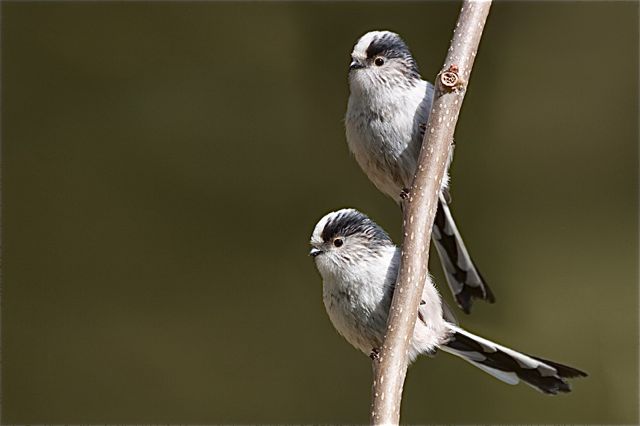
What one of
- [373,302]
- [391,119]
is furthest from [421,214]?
[391,119]

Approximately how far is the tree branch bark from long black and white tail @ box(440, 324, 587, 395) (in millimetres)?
473

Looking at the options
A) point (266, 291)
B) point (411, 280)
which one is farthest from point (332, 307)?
point (266, 291)

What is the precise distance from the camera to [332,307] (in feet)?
6.04

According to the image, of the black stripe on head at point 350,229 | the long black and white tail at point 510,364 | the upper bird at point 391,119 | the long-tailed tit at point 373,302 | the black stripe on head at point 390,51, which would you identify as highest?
the black stripe on head at point 390,51

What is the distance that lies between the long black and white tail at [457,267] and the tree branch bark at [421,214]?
0.70 meters

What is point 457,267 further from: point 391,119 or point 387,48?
point 387,48

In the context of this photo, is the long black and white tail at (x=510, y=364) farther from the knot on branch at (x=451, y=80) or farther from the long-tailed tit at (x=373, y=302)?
the knot on branch at (x=451, y=80)

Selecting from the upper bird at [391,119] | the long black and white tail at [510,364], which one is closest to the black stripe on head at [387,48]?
the upper bird at [391,119]

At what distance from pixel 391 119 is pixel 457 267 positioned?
0.39 m

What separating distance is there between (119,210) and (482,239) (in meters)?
1.27

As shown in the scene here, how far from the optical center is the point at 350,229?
6.16 feet

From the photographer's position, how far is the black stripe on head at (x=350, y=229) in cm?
188

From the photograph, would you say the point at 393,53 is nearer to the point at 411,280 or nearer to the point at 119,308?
the point at 411,280

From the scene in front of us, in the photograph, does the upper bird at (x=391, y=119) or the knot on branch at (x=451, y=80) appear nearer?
the knot on branch at (x=451, y=80)
